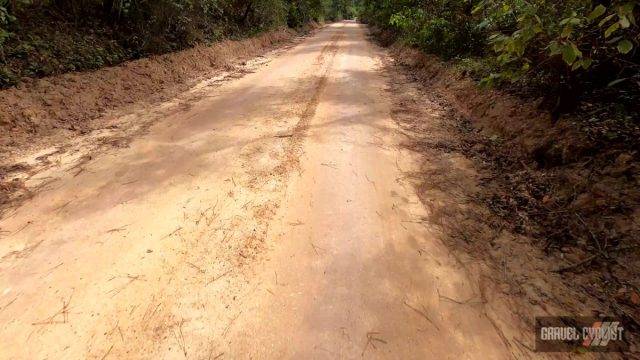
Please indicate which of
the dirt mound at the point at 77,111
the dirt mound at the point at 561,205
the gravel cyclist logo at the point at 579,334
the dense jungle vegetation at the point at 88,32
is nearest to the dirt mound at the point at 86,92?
the dirt mound at the point at 77,111

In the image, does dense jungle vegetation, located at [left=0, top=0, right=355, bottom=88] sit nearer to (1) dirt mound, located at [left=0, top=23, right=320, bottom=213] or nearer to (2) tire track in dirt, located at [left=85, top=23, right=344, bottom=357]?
(1) dirt mound, located at [left=0, top=23, right=320, bottom=213]

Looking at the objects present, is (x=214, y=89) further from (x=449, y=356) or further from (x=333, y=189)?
(x=449, y=356)

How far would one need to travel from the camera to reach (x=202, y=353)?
2125mm

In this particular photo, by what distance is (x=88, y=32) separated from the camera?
7125 mm

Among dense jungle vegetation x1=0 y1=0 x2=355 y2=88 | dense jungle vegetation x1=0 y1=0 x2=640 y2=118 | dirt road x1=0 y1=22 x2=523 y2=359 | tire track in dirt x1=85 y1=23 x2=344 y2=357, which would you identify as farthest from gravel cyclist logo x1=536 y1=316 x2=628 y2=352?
dense jungle vegetation x1=0 y1=0 x2=355 y2=88

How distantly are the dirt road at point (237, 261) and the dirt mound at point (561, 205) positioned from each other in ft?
2.17

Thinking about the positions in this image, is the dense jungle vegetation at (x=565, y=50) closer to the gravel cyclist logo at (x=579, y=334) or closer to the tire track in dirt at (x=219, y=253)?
the gravel cyclist logo at (x=579, y=334)

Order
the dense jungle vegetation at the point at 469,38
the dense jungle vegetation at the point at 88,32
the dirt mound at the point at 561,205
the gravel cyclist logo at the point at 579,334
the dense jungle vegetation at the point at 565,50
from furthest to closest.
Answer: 1. the dense jungle vegetation at the point at 88,32
2. the dense jungle vegetation at the point at 469,38
3. the dirt mound at the point at 561,205
4. the dense jungle vegetation at the point at 565,50
5. the gravel cyclist logo at the point at 579,334

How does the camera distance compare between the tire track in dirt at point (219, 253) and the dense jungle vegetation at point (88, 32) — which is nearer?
the tire track in dirt at point (219, 253)

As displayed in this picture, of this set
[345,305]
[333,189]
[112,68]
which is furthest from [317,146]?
[112,68]

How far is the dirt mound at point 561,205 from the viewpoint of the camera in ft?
8.52

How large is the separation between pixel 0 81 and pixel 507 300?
760 cm

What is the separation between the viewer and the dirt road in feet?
7.29

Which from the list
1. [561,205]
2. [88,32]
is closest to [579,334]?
[561,205]
